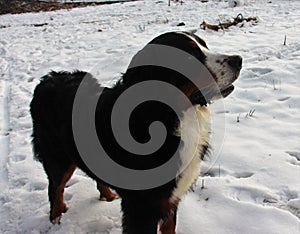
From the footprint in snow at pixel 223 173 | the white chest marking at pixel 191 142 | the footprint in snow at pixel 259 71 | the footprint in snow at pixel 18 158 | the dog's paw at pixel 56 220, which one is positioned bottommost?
the dog's paw at pixel 56 220

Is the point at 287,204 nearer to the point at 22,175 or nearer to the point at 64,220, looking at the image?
the point at 64,220

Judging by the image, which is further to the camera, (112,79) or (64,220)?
(112,79)

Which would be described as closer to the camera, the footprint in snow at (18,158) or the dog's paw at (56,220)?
the dog's paw at (56,220)

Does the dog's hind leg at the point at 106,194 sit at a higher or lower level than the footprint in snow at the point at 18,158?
higher

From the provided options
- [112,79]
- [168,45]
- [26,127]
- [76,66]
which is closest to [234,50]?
[112,79]

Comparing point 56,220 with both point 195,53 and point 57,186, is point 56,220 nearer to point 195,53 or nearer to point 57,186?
point 57,186

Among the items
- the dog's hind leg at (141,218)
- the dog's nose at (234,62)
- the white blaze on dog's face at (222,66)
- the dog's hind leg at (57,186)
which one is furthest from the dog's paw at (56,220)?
the dog's nose at (234,62)

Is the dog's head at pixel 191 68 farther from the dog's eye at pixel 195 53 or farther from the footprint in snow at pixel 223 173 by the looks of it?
the footprint in snow at pixel 223 173

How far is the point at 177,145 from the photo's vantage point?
236 cm

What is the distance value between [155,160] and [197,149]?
0.37 meters

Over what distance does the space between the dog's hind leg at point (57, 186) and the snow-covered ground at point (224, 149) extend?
0.09 meters

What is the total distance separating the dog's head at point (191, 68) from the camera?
94.0 inches

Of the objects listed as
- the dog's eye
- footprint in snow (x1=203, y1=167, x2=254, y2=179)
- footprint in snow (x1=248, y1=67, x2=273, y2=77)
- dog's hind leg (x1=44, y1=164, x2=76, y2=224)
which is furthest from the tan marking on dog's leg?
footprint in snow (x1=248, y1=67, x2=273, y2=77)

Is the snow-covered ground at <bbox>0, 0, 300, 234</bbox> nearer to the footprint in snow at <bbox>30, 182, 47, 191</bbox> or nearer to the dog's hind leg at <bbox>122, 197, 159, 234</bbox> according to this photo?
the footprint in snow at <bbox>30, 182, 47, 191</bbox>
